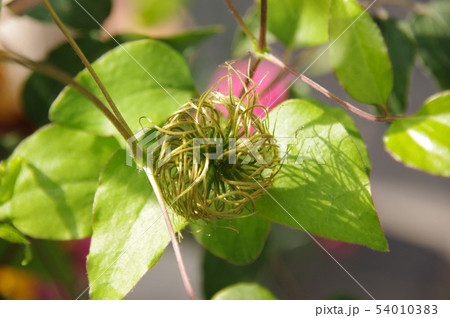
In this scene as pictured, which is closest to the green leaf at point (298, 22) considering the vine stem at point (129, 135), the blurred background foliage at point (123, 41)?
the blurred background foliage at point (123, 41)

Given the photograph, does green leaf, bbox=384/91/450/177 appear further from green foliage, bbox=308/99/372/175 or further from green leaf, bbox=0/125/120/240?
green leaf, bbox=0/125/120/240

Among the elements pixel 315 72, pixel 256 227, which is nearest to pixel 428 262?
pixel 315 72

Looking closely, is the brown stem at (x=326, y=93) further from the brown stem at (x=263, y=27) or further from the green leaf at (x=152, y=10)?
the green leaf at (x=152, y=10)

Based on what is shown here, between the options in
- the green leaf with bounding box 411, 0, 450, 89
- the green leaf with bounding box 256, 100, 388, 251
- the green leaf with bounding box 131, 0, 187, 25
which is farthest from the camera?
the green leaf with bounding box 131, 0, 187, 25

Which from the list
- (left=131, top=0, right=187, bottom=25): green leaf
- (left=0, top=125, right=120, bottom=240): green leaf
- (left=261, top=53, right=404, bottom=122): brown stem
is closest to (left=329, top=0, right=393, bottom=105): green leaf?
(left=261, top=53, right=404, bottom=122): brown stem

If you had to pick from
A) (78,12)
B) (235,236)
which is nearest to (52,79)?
(78,12)

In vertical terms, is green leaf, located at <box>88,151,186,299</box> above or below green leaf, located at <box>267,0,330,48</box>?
below

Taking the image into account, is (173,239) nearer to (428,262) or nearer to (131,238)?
(131,238)
